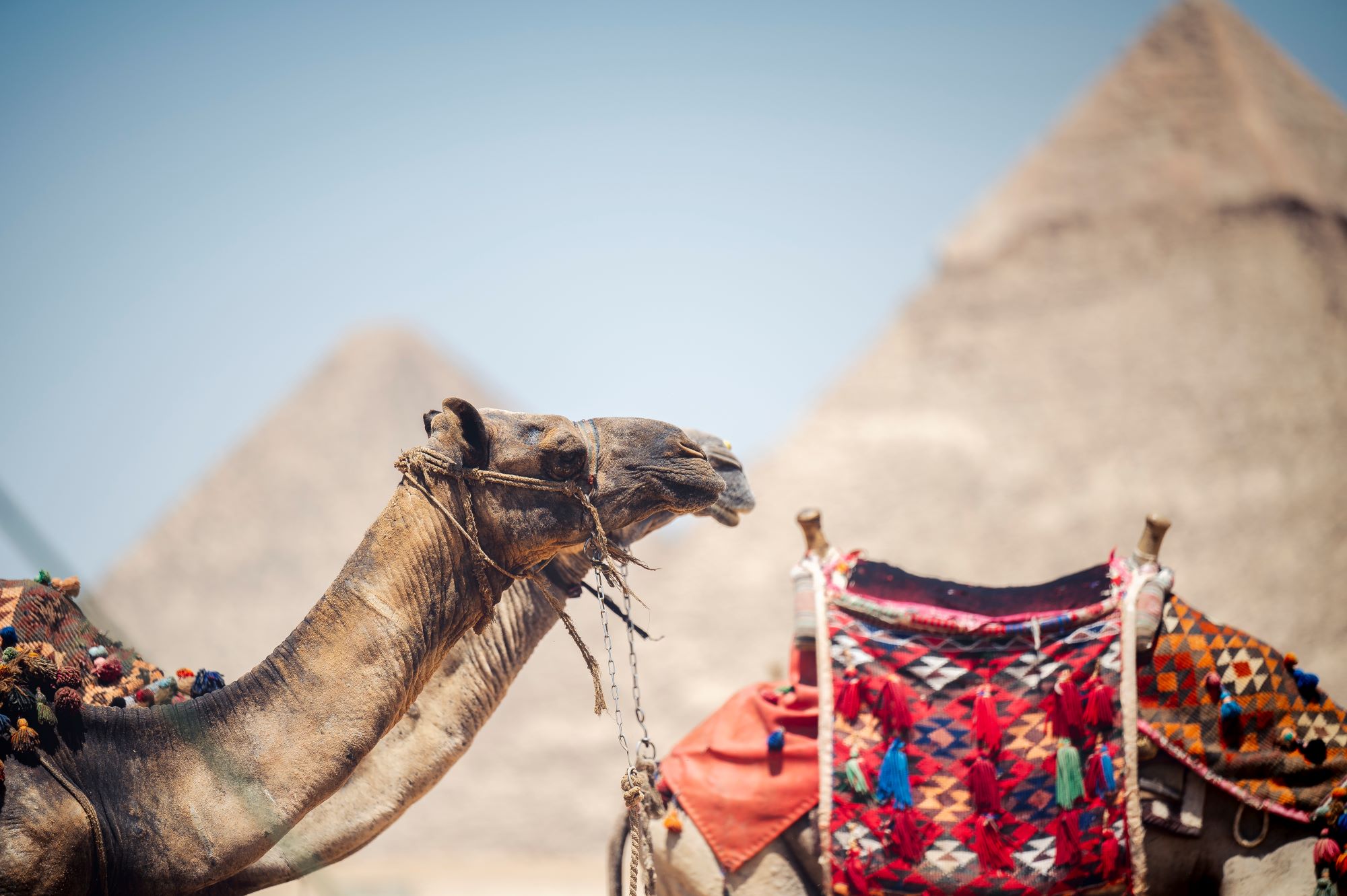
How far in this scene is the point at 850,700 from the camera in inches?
147

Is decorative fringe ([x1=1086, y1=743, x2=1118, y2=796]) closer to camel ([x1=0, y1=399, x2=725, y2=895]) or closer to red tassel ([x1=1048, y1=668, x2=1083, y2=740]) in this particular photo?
red tassel ([x1=1048, y1=668, x2=1083, y2=740])

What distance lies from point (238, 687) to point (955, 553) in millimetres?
32706

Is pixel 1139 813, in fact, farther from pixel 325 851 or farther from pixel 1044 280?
pixel 1044 280

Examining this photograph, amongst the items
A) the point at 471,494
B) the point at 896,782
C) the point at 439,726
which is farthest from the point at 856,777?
the point at 471,494

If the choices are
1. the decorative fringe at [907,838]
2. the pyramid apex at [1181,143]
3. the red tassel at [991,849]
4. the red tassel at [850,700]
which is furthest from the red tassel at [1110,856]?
the pyramid apex at [1181,143]

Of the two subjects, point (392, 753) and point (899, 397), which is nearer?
point (392, 753)

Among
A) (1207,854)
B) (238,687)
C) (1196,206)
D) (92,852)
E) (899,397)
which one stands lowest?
(92,852)

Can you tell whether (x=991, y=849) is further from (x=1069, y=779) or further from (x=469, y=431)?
(x=469, y=431)

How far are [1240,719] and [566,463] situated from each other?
2152 millimetres

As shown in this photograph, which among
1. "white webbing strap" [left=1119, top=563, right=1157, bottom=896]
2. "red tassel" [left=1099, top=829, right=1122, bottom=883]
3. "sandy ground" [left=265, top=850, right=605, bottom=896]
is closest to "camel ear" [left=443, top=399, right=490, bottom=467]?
"white webbing strap" [left=1119, top=563, right=1157, bottom=896]

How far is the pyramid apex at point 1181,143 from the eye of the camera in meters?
38.8

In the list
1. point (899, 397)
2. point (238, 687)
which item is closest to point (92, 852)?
point (238, 687)

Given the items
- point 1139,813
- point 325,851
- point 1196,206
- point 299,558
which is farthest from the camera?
point 299,558

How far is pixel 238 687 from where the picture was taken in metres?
2.93
